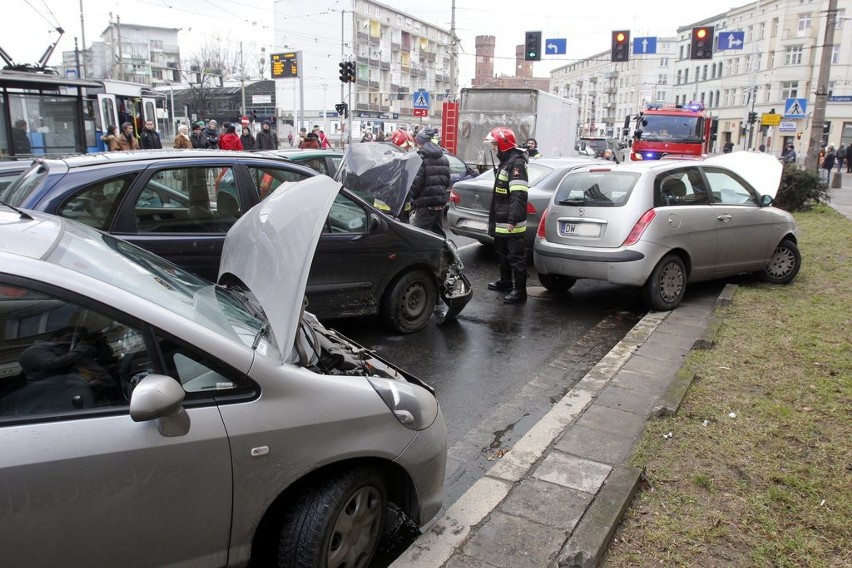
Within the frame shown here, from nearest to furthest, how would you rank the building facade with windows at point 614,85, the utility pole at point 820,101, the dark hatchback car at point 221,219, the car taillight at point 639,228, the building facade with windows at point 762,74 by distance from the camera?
the dark hatchback car at point 221,219, the car taillight at point 639,228, the utility pole at point 820,101, the building facade with windows at point 762,74, the building facade with windows at point 614,85

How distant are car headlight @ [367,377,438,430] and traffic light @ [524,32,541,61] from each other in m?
26.4

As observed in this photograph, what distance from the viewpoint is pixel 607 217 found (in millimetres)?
7145

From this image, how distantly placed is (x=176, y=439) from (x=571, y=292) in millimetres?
6873

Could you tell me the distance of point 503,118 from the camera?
19984 millimetres

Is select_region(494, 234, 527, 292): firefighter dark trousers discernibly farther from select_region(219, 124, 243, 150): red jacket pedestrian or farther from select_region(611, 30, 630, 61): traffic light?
select_region(611, 30, 630, 61): traffic light

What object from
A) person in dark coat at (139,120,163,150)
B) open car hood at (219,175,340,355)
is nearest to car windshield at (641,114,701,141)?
person in dark coat at (139,120,163,150)

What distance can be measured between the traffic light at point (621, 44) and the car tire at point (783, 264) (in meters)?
20.3

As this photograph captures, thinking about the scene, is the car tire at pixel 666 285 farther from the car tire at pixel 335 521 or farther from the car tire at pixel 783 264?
the car tire at pixel 335 521

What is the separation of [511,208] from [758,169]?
4477 millimetres

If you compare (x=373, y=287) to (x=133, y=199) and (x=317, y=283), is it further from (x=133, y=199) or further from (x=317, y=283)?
(x=133, y=199)

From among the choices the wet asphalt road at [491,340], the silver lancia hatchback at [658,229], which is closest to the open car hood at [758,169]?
the silver lancia hatchback at [658,229]

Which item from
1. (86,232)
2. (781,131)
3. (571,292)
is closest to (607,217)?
(571,292)

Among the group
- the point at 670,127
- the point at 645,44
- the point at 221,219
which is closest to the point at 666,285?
the point at 221,219

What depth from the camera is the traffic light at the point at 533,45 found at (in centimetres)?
2694
